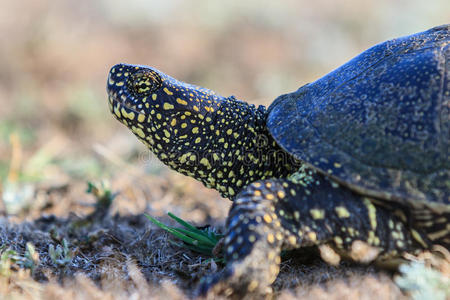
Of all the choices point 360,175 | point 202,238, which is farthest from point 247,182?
point 360,175

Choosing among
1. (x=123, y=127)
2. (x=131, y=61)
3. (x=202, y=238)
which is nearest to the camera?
(x=202, y=238)

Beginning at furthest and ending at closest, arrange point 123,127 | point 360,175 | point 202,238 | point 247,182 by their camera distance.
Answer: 1. point 123,127
2. point 247,182
3. point 202,238
4. point 360,175

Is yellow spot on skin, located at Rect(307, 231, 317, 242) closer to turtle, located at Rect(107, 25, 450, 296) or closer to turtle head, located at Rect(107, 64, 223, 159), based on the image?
turtle, located at Rect(107, 25, 450, 296)

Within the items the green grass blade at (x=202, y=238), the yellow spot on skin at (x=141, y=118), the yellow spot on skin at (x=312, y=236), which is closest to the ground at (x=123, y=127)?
the green grass blade at (x=202, y=238)

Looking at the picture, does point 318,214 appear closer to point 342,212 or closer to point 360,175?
point 342,212

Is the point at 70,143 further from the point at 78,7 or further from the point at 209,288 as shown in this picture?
the point at 78,7

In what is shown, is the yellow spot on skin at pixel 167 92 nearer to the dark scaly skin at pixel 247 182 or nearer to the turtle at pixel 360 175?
the dark scaly skin at pixel 247 182
